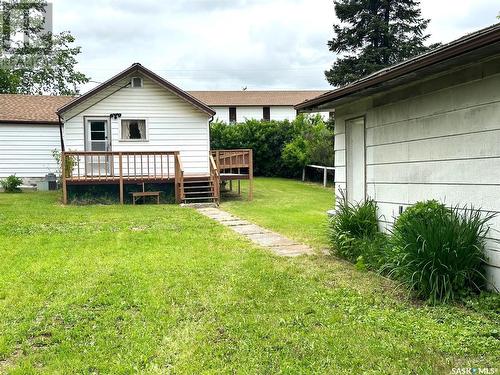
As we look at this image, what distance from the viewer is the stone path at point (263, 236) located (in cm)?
716

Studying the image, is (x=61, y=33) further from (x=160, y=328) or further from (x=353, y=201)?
(x=160, y=328)

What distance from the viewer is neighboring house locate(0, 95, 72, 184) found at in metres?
18.9

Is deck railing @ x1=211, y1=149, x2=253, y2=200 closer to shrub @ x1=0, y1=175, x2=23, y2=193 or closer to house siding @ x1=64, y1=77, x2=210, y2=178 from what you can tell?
house siding @ x1=64, y1=77, x2=210, y2=178

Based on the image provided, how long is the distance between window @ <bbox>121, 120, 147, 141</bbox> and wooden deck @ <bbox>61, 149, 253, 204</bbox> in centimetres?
73

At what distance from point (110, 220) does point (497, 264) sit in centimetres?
826

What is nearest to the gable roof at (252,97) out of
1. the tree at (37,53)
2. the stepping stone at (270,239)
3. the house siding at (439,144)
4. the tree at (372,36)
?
the tree at (37,53)

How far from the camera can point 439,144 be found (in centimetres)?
508

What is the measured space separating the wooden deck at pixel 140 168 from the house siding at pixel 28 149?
497cm

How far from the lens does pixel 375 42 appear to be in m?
21.9

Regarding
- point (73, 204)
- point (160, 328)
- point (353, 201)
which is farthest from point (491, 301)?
point (73, 204)

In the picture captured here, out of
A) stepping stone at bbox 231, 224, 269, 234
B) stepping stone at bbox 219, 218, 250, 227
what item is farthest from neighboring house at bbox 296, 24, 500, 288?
stepping stone at bbox 219, 218, 250, 227

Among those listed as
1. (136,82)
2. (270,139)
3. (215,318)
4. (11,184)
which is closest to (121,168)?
(136,82)

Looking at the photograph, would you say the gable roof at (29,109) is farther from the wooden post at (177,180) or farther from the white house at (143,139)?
the wooden post at (177,180)

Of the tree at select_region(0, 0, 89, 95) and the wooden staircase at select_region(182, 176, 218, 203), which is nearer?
the wooden staircase at select_region(182, 176, 218, 203)
